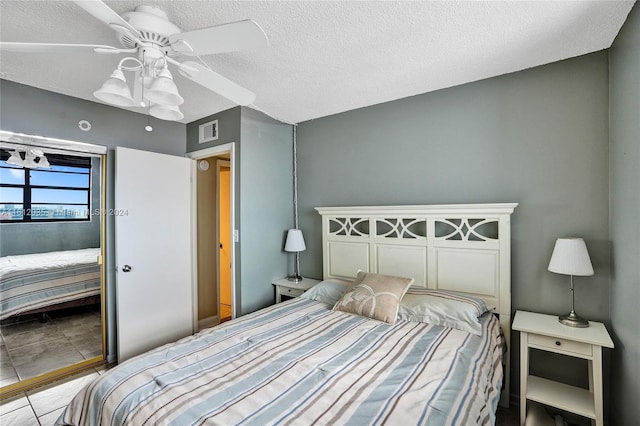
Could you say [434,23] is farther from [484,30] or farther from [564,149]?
[564,149]

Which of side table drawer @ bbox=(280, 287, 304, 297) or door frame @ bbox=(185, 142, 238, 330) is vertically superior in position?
door frame @ bbox=(185, 142, 238, 330)

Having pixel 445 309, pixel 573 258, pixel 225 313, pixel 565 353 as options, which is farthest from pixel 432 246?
pixel 225 313

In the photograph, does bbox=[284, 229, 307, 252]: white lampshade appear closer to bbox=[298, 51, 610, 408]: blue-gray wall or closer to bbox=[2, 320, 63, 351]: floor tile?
bbox=[298, 51, 610, 408]: blue-gray wall

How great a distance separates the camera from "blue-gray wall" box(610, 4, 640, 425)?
1528 mm

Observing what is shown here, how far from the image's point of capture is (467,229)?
240cm

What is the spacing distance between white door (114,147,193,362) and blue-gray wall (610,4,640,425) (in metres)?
3.53

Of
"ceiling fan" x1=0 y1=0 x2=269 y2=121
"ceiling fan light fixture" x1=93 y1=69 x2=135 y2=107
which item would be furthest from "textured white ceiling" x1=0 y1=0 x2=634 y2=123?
"ceiling fan light fixture" x1=93 y1=69 x2=135 y2=107

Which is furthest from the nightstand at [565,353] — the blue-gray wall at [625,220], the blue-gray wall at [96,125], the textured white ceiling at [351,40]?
the blue-gray wall at [96,125]

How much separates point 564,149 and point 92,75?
3.47 metres

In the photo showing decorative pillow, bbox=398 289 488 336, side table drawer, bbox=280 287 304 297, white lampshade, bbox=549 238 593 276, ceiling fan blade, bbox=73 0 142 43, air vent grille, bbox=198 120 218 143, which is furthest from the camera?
air vent grille, bbox=198 120 218 143

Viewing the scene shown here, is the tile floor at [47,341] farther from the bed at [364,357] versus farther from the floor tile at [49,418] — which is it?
the bed at [364,357]

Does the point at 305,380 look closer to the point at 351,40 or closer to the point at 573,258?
the point at 573,258

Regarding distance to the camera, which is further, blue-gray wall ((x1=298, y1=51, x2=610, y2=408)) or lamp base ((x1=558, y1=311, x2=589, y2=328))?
blue-gray wall ((x1=298, y1=51, x2=610, y2=408))

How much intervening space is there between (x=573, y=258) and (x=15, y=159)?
3998 millimetres
